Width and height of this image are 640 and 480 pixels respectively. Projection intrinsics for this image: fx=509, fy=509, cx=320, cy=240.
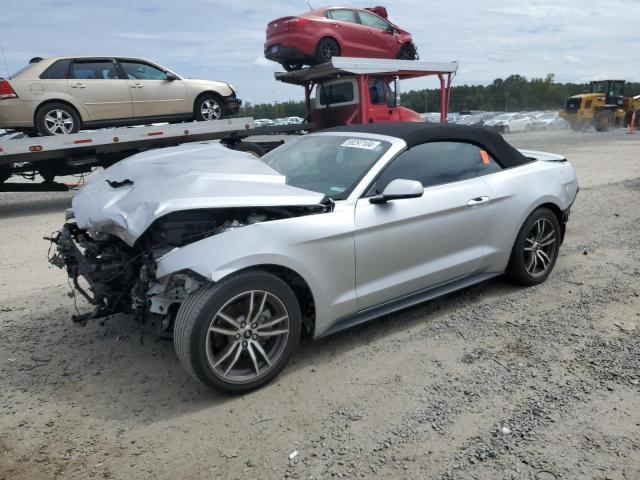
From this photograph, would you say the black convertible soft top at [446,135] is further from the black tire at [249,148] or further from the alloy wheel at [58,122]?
the alloy wheel at [58,122]

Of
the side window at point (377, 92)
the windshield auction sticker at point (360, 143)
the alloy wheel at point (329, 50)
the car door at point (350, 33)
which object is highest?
the car door at point (350, 33)

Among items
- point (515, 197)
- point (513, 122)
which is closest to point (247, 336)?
point (515, 197)

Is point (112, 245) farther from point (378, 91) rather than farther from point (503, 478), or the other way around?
point (378, 91)

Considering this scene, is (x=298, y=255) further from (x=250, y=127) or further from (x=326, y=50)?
(x=326, y=50)

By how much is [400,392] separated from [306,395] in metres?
0.56

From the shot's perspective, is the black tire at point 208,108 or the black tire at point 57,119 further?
the black tire at point 208,108

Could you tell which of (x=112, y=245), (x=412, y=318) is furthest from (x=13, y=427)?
(x=412, y=318)

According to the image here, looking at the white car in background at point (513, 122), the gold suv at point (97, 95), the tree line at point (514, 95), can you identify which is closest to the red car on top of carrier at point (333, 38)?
the gold suv at point (97, 95)

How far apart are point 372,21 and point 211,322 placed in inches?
441

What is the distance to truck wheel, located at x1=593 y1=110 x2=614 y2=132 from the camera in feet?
91.0

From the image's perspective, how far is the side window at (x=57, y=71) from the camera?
874cm

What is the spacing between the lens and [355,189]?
349 cm

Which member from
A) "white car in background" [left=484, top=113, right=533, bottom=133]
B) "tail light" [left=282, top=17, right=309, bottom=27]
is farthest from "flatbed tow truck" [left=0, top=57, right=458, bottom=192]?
"white car in background" [left=484, top=113, right=533, bottom=133]

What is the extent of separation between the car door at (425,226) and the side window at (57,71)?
7.59 metres
